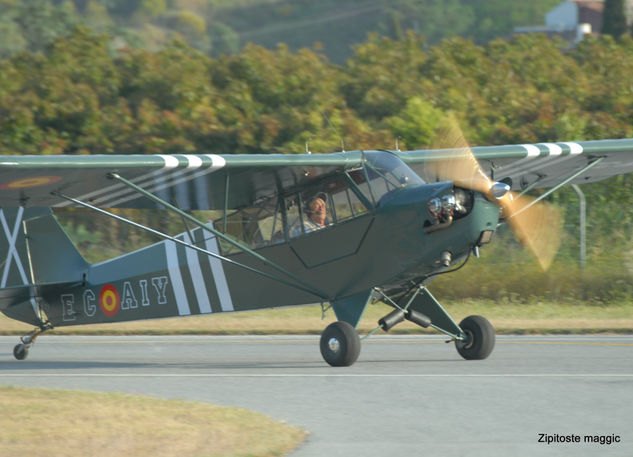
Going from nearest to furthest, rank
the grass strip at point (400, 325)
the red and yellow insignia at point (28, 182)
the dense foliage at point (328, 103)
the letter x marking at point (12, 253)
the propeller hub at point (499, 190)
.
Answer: the propeller hub at point (499, 190) → the red and yellow insignia at point (28, 182) → the letter x marking at point (12, 253) → the grass strip at point (400, 325) → the dense foliage at point (328, 103)

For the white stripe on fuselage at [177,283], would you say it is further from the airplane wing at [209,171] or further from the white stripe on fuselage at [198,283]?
the airplane wing at [209,171]

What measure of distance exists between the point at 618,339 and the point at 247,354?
5.26 m

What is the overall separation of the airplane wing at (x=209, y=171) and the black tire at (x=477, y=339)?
1858 millimetres

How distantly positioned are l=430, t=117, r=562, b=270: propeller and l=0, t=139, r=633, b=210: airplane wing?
0.25 metres

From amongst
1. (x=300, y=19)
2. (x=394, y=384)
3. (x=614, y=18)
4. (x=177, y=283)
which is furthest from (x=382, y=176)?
(x=300, y=19)

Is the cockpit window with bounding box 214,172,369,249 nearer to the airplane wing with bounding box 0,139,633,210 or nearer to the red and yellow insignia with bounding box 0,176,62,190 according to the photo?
the airplane wing with bounding box 0,139,633,210

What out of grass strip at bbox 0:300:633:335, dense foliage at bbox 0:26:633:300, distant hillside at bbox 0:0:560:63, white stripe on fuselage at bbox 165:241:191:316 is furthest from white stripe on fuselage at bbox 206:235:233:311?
distant hillside at bbox 0:0:560:63

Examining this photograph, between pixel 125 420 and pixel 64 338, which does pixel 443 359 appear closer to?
pixel 125 420

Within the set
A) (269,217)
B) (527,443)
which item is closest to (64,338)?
(269,217)

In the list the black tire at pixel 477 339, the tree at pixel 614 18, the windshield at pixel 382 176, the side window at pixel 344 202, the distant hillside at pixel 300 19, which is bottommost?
the black tire at pixel 477 339

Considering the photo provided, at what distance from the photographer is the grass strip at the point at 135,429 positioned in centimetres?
668

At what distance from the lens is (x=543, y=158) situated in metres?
12.8

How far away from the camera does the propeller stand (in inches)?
397

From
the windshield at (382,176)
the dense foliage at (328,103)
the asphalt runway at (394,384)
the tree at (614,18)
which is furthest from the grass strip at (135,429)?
the tree at (614,18)
